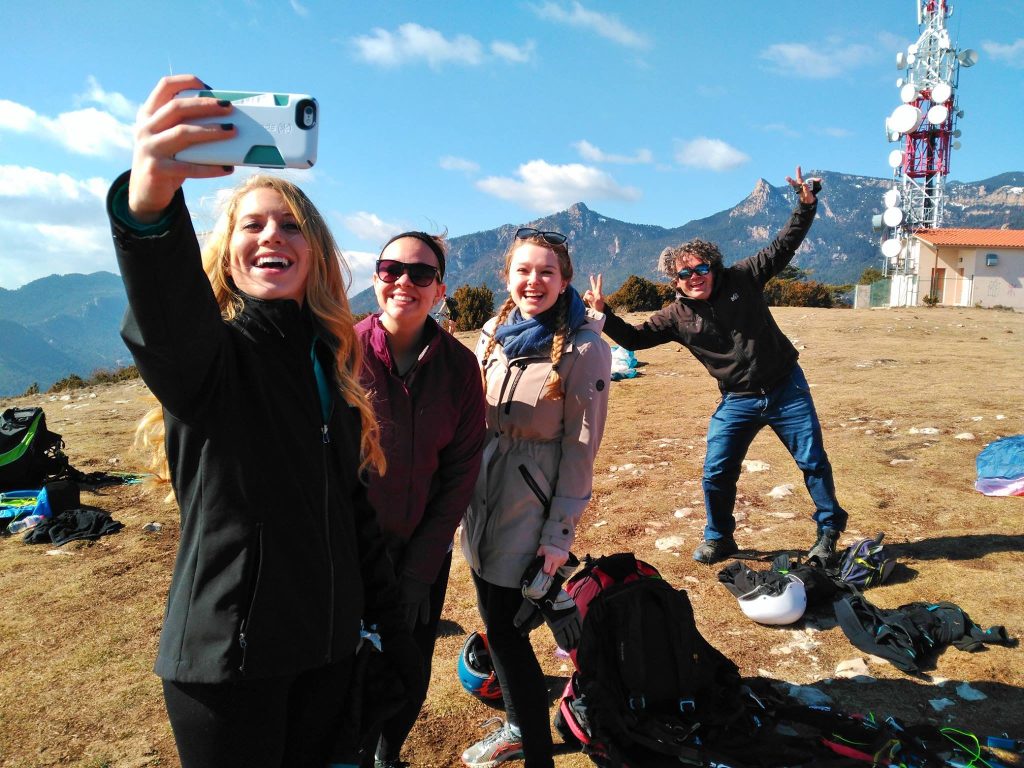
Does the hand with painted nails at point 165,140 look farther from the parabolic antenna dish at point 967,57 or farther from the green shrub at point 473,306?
the parabolic antenna dish at point 967,57

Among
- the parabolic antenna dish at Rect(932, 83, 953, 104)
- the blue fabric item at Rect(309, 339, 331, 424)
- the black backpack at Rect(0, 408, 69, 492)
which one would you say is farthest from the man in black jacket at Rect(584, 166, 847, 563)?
the parabolic antenna dish at Rect(932, 83, 953, 104)

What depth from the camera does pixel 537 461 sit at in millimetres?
2873

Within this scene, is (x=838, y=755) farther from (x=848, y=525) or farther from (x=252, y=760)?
(x=848, y=525)

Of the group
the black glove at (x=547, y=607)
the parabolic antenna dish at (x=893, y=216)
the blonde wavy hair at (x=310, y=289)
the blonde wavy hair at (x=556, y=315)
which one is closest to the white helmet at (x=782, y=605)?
the black glove at (x=547, y=607)

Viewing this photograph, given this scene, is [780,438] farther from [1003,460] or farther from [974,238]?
[974,238]

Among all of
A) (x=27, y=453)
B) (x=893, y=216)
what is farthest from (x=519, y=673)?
(x=893, y=216)

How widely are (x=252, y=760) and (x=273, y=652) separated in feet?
0.97

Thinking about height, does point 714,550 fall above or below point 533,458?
below

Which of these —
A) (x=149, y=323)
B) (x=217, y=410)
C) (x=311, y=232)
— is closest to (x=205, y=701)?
(x=217, y=410)

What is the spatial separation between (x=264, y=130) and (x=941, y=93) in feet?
190

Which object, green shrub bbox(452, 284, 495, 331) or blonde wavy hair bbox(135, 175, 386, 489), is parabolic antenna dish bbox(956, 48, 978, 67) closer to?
green shrub bbox(452, 284, 495, 331)

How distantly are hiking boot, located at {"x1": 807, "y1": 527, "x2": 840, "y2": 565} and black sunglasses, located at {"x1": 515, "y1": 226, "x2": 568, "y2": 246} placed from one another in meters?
3.30

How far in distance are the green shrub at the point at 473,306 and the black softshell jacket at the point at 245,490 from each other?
23.9 metres

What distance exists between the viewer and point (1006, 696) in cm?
330
